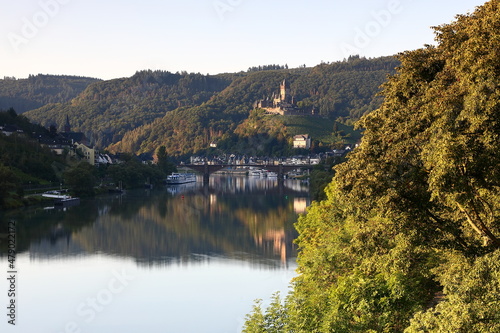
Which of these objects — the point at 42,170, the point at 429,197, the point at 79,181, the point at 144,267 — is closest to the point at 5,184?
the point at 79,181

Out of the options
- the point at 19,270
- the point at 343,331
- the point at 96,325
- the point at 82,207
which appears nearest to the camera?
the point at 343,331

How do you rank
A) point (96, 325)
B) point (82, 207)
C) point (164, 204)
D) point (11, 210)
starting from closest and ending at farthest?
point (96, 325) → point (11, 210) → point (82, 207) → point (164, 204)

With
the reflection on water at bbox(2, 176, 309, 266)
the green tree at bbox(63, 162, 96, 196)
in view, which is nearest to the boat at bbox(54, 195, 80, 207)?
the reflection on water at bbox(2, 176, 309, 266)

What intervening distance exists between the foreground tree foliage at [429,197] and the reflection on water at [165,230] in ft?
81.5

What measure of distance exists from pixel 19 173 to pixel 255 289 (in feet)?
190

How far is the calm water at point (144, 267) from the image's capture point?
105 ft

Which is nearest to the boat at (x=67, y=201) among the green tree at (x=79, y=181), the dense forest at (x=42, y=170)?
the dense forest at (x=42, y=170)

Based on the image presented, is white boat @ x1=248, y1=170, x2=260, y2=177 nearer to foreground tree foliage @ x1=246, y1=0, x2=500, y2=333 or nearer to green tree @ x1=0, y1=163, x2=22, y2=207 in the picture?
green tree @ x1=0, y1=163, x2=22, y2=207

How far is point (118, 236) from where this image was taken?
56250 millimetres

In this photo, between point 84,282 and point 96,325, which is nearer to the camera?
point 96,325

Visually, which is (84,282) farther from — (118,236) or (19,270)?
(118,236)

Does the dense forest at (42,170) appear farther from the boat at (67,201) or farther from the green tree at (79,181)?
the boat at (67,201)

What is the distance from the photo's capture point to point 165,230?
60.3 meters

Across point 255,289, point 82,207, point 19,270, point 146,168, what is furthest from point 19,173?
point 255,289
